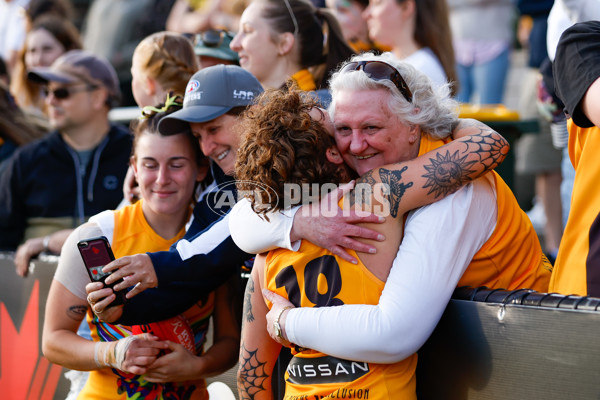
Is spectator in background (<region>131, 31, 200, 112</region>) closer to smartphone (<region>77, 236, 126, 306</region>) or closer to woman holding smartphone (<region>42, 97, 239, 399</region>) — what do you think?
woman holding smartphone (<region>42, 97, 239, 399</region>)

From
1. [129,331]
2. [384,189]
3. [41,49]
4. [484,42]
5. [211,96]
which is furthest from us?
[41,49]

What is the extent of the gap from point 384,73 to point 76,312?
66.4 inches

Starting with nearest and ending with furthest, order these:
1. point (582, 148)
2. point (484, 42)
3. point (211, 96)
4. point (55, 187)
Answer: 1. point (582, 148)
2. point (211, 96)
3. point (55, 187)
4. point (484, 42)

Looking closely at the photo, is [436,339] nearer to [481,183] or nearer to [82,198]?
[481,183]

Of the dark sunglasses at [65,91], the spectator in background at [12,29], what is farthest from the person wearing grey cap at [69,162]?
the spectator in background at [12,29]

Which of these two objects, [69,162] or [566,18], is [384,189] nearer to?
[566,18]

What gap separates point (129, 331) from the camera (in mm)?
3268

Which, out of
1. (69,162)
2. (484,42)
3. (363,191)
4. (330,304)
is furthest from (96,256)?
(484,42)

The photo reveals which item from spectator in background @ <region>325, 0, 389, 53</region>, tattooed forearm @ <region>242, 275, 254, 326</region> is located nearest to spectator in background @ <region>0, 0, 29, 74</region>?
spectator in background @ <region>325, 0, 389, 53</region>

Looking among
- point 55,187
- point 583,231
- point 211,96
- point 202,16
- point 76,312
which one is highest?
point 211,96

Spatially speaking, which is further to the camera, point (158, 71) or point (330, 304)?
point (158, 71)

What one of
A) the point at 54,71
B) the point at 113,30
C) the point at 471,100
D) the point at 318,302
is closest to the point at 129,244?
the point at 318,302

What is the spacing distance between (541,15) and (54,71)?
13.0ft

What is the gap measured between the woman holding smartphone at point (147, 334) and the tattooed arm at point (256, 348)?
1.42 ft
